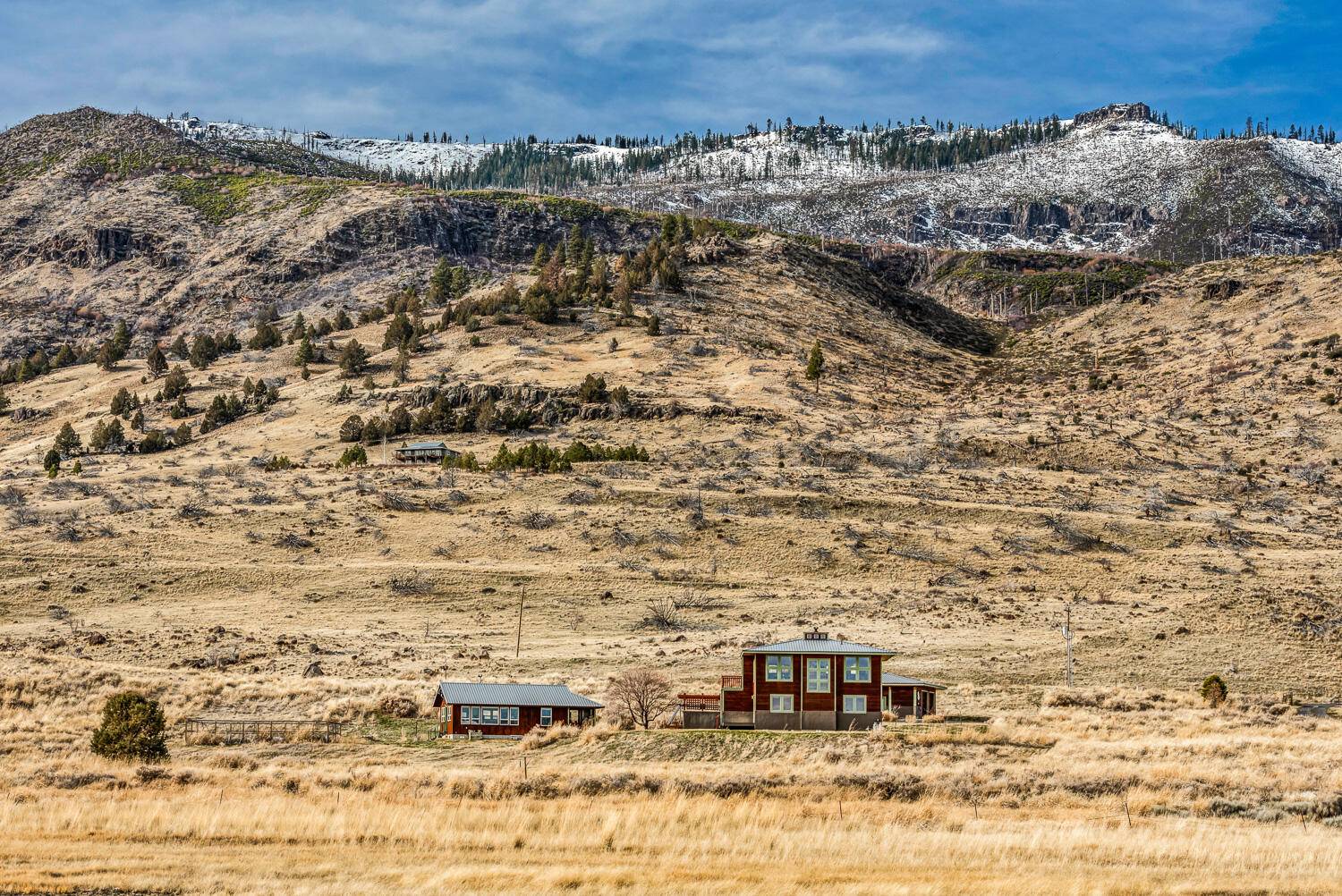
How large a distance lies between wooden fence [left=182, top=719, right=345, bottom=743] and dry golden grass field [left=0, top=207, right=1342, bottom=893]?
43.4 inches

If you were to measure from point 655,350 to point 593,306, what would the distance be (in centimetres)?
2177

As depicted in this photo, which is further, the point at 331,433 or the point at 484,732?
the point at 331,433

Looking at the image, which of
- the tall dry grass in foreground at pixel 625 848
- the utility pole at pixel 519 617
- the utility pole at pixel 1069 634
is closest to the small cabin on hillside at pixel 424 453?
the utility pole at pixel 519 617

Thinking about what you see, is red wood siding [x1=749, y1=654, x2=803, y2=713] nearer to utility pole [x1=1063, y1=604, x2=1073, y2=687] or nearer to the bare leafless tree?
the bare leafless tree

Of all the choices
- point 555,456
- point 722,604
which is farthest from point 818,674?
point 555,456

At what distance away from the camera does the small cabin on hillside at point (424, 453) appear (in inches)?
4094

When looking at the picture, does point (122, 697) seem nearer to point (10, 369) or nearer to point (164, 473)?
point (164, 473)

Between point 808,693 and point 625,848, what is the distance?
23.5m

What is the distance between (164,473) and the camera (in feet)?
337

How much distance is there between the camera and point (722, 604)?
68.7 m

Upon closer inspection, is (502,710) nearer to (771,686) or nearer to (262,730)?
(262,730)

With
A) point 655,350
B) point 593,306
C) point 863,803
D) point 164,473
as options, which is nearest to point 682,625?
point 863,803

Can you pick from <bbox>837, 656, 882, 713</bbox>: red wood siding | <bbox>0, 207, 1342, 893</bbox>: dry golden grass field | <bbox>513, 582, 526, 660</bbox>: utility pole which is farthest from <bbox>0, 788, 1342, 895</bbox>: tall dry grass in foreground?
<bbox>513, 582, 526, 660</bbox>: utility pole

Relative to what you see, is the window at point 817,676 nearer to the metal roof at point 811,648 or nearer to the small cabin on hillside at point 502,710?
the metal roof at point 811,648
